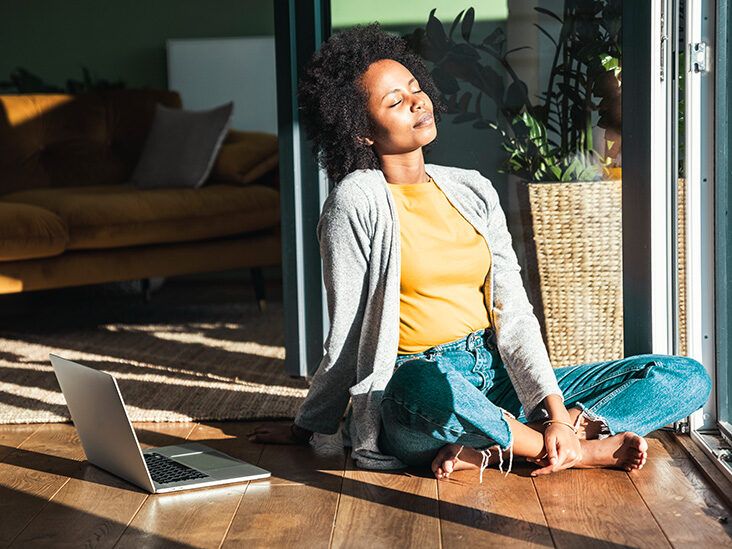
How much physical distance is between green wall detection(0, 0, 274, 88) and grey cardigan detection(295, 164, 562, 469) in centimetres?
351

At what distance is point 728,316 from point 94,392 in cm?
127

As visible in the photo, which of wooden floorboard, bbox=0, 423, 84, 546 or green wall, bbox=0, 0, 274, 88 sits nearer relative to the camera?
wooden floorboard, bbox=0, 423, 84, 546

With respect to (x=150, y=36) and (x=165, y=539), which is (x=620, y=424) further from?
(x=150, y=36)

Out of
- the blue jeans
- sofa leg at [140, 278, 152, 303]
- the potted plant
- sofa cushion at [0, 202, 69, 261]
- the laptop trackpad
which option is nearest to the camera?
the blue jeans

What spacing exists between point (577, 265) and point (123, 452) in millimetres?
1135

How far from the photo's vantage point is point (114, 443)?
6.70ft

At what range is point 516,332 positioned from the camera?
2.10 metres

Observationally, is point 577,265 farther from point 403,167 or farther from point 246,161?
point 246,161

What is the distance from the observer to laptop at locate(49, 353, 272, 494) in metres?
1.96

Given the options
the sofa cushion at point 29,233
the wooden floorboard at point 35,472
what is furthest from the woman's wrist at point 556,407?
the sofa cushion at point 29,233

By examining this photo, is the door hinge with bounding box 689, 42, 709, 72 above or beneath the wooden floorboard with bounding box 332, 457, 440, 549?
above

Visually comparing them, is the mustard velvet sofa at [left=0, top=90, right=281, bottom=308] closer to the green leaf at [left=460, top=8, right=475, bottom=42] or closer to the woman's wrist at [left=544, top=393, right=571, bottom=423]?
the green leaf at [left=460, top=8, right=475, bottom=42]

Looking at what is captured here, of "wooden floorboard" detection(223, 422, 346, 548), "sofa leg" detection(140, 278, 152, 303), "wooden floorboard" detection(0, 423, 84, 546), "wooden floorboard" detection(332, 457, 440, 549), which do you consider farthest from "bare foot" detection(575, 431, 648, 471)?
"sofa leg" detection(140, 278, 152, 303)

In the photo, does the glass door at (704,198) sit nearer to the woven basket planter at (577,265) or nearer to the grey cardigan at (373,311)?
the woven basket planter at (577,265)
